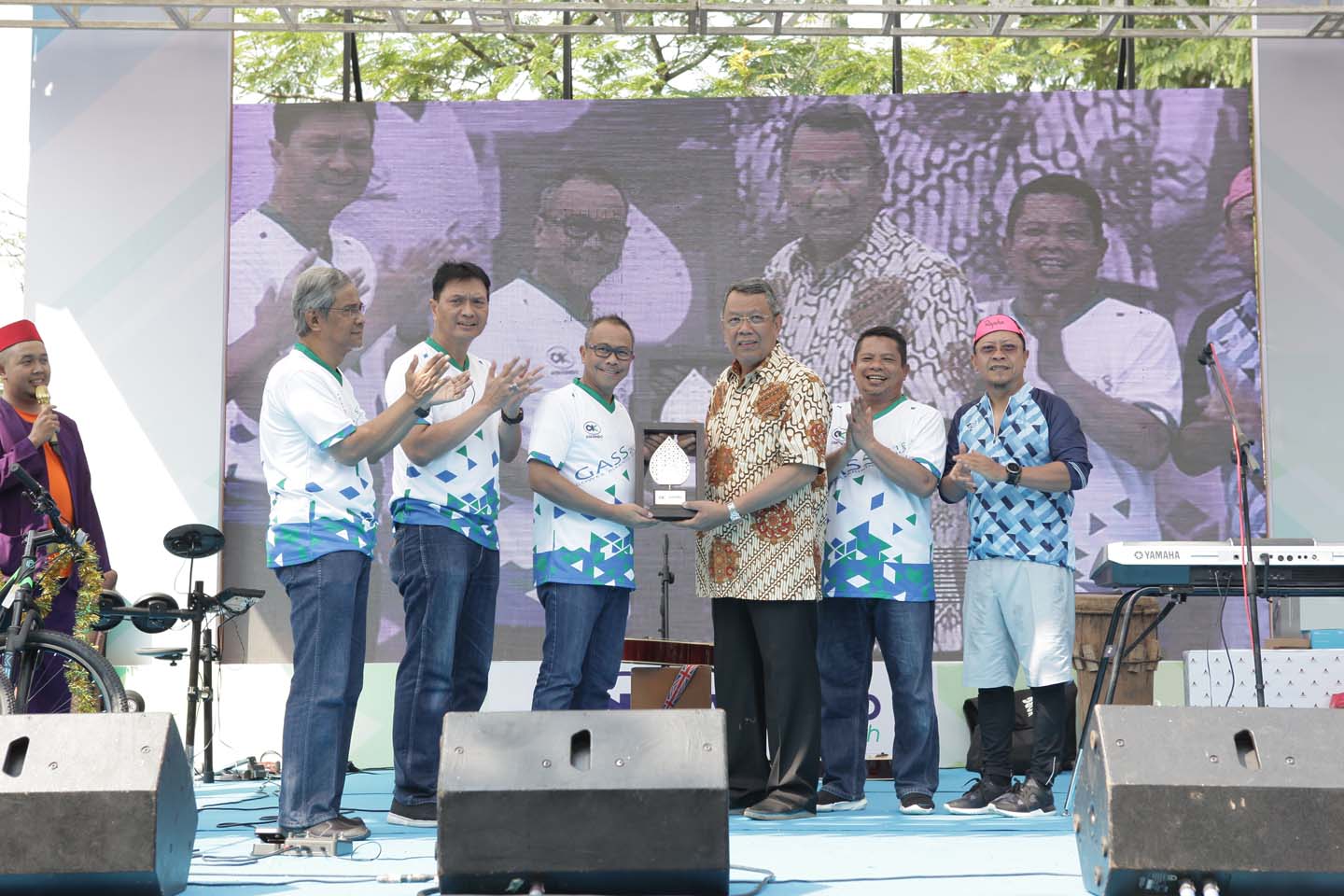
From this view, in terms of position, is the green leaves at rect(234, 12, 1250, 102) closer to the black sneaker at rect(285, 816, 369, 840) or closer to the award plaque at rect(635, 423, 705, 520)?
the award plaque at rect(635, 423, 705, 520)

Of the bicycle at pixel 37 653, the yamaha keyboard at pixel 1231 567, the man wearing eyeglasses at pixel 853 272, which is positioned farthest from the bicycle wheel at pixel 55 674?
the man wearing eyeglasses at pixel 853 272

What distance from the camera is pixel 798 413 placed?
4.79 m

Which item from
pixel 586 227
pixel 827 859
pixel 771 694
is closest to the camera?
pixel 827 859

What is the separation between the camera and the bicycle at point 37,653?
4.50m

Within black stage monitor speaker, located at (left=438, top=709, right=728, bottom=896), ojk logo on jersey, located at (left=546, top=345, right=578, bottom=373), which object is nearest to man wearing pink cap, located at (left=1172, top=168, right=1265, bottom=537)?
ojk logo on jersey, located at (left=546, top=345, right=578, bottom=373)

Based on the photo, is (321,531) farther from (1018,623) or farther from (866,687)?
(1018,623)

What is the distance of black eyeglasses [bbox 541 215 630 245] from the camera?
782cm

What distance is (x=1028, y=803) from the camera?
15.5ft

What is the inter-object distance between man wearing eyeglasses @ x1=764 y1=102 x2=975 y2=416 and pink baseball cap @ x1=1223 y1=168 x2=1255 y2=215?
1493 millimetres

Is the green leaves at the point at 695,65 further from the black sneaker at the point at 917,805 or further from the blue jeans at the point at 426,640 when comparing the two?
the black sneaker at the point at 917,805

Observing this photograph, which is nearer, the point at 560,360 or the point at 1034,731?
the point at 1034,731

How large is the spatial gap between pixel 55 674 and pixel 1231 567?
12.8 feet

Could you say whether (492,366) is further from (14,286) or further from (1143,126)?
(14,286)

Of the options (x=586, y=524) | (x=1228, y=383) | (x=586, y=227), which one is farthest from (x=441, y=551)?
(x=1228, y=383)
